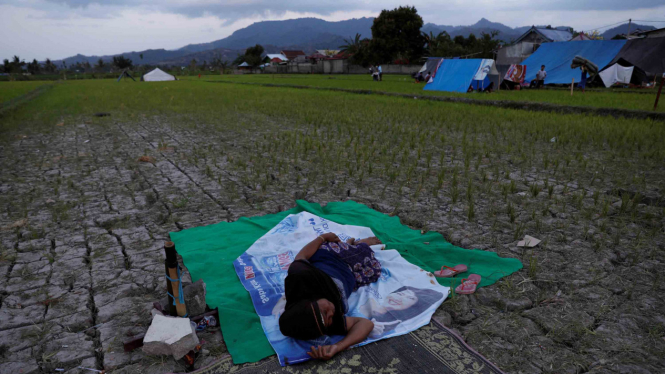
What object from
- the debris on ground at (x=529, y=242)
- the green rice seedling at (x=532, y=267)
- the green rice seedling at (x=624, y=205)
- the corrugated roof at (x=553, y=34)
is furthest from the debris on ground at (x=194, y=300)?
the corrugated roof at (x=553, y=34)

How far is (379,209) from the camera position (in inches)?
172

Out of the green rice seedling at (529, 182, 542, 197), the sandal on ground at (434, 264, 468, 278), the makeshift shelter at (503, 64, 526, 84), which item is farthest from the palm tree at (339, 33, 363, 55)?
the sandal on ground at (434, 264, 468, 278)

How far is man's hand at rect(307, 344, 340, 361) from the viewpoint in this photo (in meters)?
2.12

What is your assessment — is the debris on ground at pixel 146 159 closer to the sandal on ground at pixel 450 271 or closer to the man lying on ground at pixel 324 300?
the man lying on ground at pixel 324 300

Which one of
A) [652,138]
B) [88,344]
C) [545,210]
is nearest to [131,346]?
[88,344]

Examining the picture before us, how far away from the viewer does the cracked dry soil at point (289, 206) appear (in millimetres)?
2213

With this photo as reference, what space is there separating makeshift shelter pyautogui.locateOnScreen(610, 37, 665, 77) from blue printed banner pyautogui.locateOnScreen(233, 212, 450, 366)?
22.4 metres

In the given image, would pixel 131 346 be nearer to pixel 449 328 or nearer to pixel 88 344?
pixel 88 344

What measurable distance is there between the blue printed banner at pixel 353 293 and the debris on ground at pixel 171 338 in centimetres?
45

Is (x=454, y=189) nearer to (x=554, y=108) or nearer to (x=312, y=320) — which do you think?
(x=312, y=320)

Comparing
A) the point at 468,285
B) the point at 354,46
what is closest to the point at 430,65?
the point at 468,285

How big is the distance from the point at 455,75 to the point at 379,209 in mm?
15971

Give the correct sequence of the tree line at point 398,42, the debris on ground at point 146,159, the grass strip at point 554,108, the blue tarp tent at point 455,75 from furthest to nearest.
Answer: the tree line at point 398,42
the blue tarp tent at point 455,75
the grass strip at point 554,108
the debris on ground at point 146,159

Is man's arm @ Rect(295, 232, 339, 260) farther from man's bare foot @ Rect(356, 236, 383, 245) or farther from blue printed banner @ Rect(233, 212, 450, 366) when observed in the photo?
man's bare foot @ Rect(356, 236, 383, 245)
